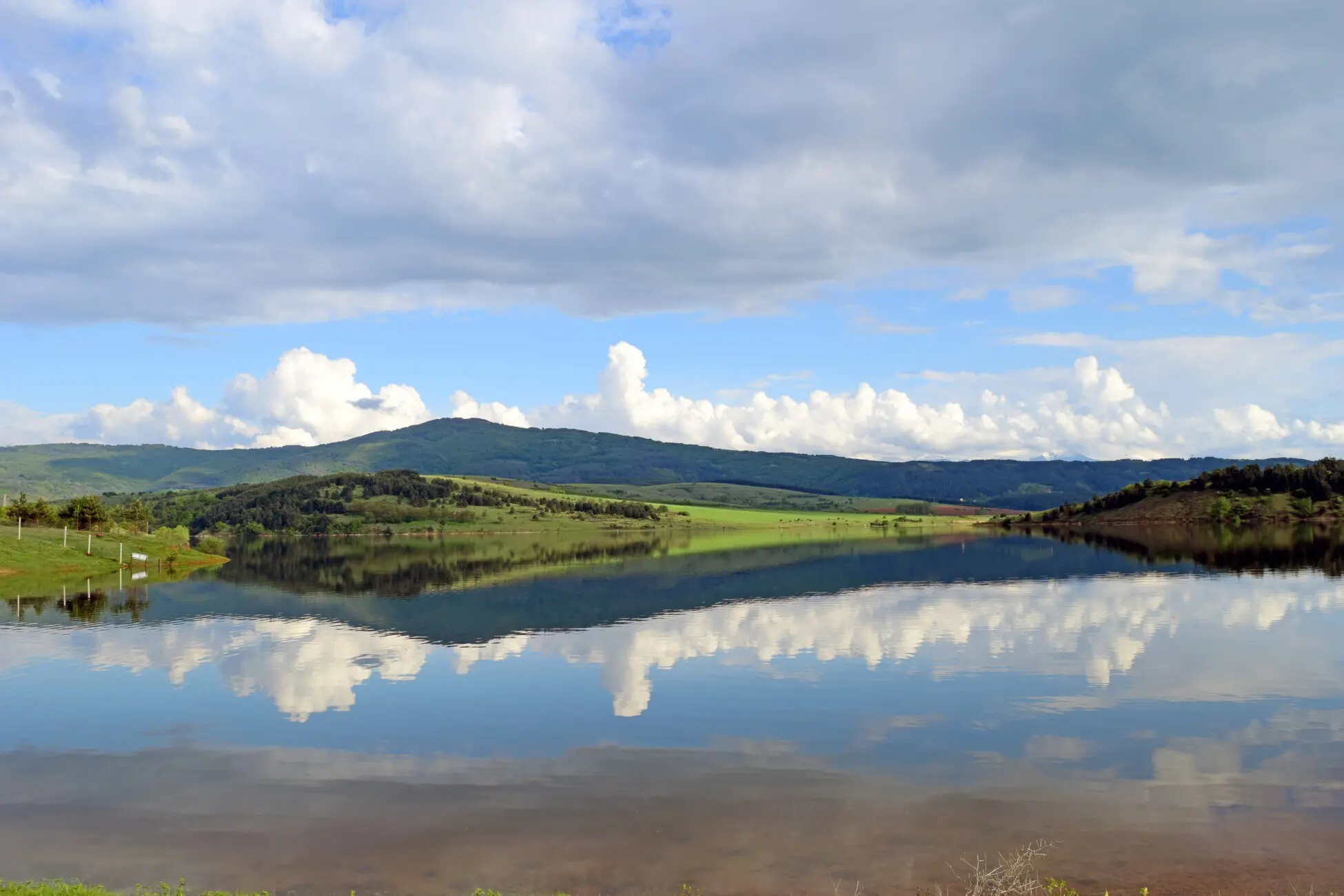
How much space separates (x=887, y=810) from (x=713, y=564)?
5359 inches

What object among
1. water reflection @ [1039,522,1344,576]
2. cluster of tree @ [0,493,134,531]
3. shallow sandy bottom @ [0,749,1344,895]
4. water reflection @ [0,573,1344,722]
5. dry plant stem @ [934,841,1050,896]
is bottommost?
water reflection @ [1039,522,1344,576]

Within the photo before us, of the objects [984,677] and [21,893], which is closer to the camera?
[21,893]

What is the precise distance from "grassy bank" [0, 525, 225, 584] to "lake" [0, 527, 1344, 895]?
53931 mm

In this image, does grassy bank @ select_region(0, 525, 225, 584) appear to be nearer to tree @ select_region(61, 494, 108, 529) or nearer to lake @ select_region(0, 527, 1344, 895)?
tree @ select_region(61, 494, 108, 529)

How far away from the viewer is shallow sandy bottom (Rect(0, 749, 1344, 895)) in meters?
25.4

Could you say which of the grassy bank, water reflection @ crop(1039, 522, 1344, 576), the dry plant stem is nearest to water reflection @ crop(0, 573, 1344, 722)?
the dry plant stem

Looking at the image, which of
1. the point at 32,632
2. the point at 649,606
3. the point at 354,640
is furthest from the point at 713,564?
the point at 32,632

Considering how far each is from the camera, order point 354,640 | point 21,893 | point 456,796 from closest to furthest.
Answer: point 21,893
point 456,796
point 354,640

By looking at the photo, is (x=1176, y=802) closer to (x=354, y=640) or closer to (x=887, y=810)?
(x=887, y=810)

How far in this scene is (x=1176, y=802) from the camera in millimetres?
30797

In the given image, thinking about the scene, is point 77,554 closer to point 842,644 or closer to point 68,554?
point 68,554

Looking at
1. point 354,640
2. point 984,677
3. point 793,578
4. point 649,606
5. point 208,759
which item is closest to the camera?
point 208,759

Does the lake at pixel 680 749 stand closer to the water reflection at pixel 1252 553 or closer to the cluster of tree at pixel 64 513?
the water reflection at pixel 1252 553

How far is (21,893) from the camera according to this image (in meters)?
22.2
